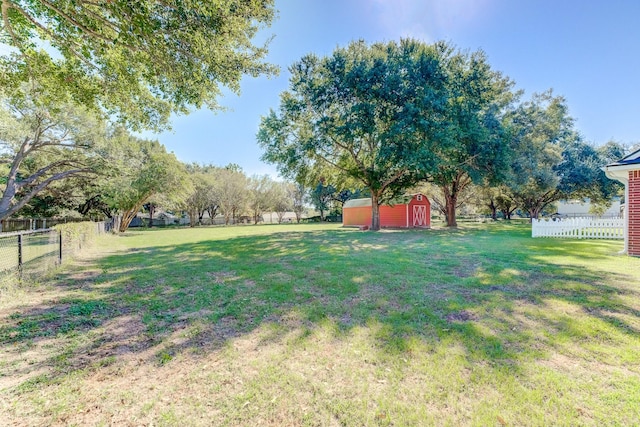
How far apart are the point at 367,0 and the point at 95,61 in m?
8.41

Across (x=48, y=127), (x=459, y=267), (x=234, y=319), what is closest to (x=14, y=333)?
(x=234, y=319)

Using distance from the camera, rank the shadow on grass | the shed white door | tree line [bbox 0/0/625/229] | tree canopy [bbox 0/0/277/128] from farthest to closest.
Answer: the shed white door → tree line [bbox 0/0/625/229] → tree canopy [bbox 0/0/277/128] → the shadow on grass

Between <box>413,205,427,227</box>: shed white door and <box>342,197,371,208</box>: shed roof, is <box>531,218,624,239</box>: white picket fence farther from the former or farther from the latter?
<box>342,197,371,208</box>: shed roof

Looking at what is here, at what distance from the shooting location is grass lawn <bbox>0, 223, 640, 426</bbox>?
1990 mm

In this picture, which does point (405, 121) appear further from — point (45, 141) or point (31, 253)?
point (45, 141)

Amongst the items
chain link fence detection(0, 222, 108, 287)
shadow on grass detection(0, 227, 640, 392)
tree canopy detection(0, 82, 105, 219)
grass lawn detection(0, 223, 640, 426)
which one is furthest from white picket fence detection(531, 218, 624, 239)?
tree canopy detection(0, 82, 105, 219)

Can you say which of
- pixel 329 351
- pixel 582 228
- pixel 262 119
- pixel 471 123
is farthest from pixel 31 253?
pixel 471 123

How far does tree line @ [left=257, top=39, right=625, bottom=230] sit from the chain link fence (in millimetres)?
11468

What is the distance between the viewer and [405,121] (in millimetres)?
14352

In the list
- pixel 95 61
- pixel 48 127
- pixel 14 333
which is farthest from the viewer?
pixel 48 127

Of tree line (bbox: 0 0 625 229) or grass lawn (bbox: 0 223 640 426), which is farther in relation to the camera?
tree line (bbox: 0 0 625 229)

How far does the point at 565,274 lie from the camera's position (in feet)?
17.7

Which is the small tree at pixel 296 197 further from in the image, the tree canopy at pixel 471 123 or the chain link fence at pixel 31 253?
the chain link fence at pixel 31 253

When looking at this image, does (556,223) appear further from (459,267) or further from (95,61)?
(95,61)
